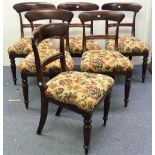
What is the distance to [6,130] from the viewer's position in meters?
2.13

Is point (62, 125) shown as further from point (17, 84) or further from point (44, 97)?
point (17, 84)

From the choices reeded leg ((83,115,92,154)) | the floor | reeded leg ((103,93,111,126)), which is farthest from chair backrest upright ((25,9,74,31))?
reeded leg ((83,115,92,154))

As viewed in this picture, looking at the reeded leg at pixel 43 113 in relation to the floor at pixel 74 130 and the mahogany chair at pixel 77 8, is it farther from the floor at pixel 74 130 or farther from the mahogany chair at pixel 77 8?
the mahogany chair at pixel 77 8

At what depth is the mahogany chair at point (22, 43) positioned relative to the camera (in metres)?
2.64

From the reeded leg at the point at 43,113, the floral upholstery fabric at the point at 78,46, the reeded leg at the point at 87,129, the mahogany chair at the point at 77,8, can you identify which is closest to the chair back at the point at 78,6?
the mahogany chair at the point at 77,8

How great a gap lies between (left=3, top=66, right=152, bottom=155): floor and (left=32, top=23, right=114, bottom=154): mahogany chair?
0.13 m

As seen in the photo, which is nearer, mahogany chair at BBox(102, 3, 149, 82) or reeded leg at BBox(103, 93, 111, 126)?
reeded leg at BBox(103, 93, 111, 126)

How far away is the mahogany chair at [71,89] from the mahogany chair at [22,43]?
0.72 m

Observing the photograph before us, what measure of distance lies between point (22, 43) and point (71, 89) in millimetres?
1106

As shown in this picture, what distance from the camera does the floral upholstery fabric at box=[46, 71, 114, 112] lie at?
1726 mm

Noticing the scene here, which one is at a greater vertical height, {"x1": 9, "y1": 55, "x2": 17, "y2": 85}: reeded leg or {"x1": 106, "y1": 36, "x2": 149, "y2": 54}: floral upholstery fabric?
{"x1": 106, "y1": 36, "x2": 149, "y2": 54}: floral upholstery fabric

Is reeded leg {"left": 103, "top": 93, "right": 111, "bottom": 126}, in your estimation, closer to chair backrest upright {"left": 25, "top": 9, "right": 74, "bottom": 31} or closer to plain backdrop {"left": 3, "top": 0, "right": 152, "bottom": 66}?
chair backrest upright {"left": 25, "top": 9, "right": 74, "bottom": 31}

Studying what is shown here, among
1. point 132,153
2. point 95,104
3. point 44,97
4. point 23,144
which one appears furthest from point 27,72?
point 132,153

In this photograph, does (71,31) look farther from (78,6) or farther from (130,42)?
(130,42)
